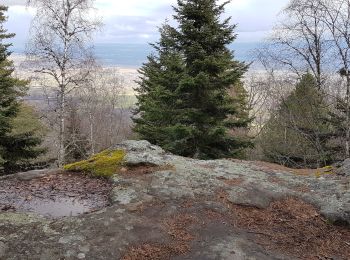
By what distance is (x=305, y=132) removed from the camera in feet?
56.1

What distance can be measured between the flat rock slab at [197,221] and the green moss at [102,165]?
0.99ft

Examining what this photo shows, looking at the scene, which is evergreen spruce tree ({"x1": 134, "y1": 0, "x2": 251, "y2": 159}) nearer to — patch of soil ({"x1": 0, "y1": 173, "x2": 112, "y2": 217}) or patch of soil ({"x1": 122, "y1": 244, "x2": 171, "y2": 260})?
patch of soil ({"x1": 0, "y1": 173, "x2": 112, "y2": 217})

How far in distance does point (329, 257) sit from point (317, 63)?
13598 mm

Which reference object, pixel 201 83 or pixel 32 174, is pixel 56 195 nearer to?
pixel 32 174

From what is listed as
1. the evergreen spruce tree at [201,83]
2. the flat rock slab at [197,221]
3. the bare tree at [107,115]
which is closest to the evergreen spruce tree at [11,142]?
the evergreen spruce tree at [201,83]

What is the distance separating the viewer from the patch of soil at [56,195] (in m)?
5.43

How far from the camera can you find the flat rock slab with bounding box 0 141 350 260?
448 cm

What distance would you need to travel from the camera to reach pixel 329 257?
4.72 m

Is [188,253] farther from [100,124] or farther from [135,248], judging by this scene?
[100,124]

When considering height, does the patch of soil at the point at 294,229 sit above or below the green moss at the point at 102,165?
below

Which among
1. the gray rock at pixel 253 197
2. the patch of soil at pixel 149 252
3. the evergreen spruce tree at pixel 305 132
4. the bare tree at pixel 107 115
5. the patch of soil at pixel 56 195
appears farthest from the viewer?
the bare tree at pixel 107 115

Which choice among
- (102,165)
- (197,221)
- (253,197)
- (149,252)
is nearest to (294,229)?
(253,197)

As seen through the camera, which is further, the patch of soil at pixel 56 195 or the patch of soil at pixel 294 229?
the patch of soil at pixel 56 195

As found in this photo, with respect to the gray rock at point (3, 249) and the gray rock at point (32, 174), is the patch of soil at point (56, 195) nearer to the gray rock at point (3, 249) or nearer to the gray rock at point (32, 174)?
the gray rock at point (32, 174)
